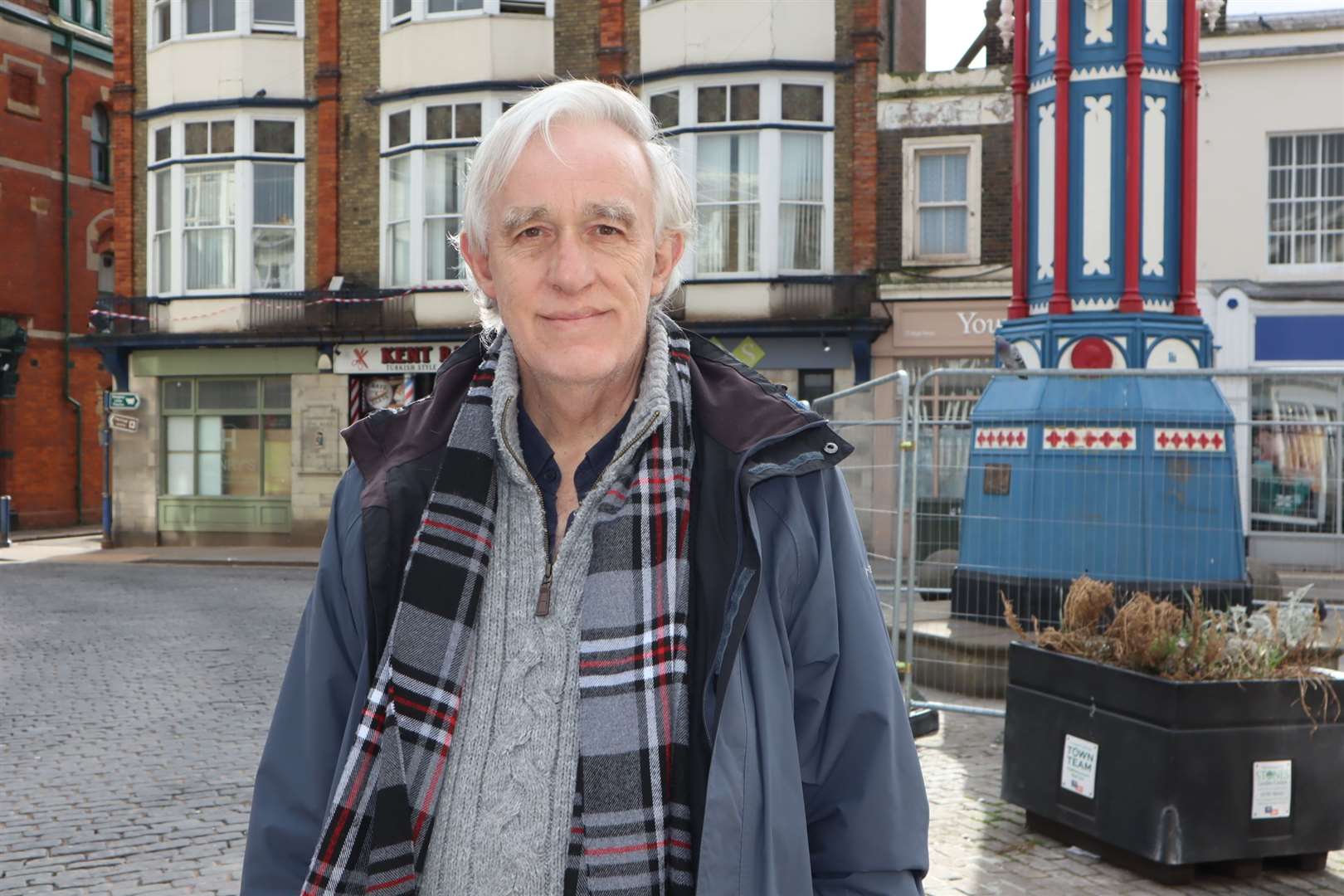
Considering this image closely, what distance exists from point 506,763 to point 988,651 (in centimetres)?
576

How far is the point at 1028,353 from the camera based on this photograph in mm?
9414

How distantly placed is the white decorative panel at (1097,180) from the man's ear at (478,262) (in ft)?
24.7

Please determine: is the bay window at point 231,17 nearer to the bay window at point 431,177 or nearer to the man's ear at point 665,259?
the bay window at point 431,177

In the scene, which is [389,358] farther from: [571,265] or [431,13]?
[571,265]

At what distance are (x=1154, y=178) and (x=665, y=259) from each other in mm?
7578

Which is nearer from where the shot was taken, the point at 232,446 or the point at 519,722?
the point at 519,722

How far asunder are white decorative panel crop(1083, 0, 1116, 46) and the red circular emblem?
2.05 metres

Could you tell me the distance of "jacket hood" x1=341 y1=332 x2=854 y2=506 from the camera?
2.08m

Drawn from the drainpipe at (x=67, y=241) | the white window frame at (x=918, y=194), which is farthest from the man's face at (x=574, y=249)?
the drainpipe at (x=67, y=241)

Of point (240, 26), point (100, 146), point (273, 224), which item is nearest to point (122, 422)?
point (273, 224)

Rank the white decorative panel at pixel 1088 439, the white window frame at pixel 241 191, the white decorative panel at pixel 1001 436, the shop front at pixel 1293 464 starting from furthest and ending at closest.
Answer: the white window frame at pixel 241 191 → the white decorative panel at pixel 1001 436 → the white decorative panel at pixel 1088 439 → the shop front at pixel 1293 464

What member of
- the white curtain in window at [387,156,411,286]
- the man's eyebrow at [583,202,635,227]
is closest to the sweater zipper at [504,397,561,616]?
the man's eyebrow at [583,202,635,227]

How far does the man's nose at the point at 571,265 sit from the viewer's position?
218cm

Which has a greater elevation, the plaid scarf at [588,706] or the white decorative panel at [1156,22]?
the white decorative panel at [1156,22]
